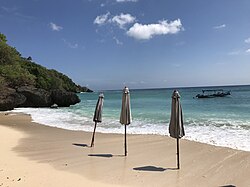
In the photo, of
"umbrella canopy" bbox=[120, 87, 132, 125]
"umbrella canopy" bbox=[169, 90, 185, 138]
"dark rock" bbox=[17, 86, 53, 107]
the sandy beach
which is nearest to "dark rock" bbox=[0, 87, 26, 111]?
"dark rock" bbox=[17, 86, 53, 107]

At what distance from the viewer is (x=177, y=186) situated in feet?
20.1

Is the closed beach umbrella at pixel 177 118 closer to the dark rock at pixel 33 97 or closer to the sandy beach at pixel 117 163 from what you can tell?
the sandy beach at pixel 117 163

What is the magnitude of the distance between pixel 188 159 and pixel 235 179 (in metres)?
2.00

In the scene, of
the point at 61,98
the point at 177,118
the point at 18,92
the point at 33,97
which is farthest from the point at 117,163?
the point at 61,98

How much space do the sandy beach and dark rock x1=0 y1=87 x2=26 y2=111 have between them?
734 inches

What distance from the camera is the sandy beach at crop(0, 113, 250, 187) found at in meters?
6.42

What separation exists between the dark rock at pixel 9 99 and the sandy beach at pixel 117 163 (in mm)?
18646

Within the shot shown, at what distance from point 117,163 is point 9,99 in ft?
83.0

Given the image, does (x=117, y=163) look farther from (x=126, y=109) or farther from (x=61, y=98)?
(x=61, y=98)

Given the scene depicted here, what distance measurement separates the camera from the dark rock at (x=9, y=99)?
1113 inches

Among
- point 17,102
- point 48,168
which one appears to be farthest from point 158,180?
point 17,102

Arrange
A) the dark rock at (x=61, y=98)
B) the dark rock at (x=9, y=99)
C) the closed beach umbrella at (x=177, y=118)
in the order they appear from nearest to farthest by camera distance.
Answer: the closed beach umbrella at (x=177, y=118) < the dark rock at (x=9, y=99) < the dark rock at (x=61, y=98)

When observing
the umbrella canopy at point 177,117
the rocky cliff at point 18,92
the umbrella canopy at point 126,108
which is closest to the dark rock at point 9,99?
the rocky cliff at point 18,92

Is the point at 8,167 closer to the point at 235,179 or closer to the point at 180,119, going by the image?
the point at 180,119
